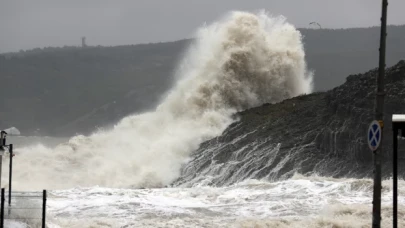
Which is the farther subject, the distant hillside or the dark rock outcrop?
the distant hillside

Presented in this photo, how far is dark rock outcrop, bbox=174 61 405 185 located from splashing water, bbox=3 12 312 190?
209 cm

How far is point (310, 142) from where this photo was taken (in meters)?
27.8

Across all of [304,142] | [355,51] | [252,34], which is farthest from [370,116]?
[355,51]

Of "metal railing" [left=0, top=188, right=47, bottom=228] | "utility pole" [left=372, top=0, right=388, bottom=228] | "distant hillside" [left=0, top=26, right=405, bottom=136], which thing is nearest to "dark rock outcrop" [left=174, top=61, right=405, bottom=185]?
"utility pole" [left=372, top=0, right=388, bottom=228]

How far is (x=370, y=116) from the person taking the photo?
87.4ft

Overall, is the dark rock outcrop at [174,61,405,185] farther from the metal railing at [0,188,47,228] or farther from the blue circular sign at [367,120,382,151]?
the metal railing at [0,188,47,228]

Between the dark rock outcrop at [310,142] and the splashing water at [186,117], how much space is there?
2.09 m

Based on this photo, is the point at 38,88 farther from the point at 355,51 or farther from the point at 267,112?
the point at 267,112

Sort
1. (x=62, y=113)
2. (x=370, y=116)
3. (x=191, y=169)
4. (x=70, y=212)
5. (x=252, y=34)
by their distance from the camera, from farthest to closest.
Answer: (x=62, y=113) < (x=252, y=34) < (x=191, y=169) < (x=370, y=116) < (x=70, y=212)

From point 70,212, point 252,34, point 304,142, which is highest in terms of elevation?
point 252,34

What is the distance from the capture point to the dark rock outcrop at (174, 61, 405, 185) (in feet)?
84.1

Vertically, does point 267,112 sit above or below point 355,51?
below

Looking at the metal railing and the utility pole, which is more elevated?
the utility pole

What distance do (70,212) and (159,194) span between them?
12.6ft
